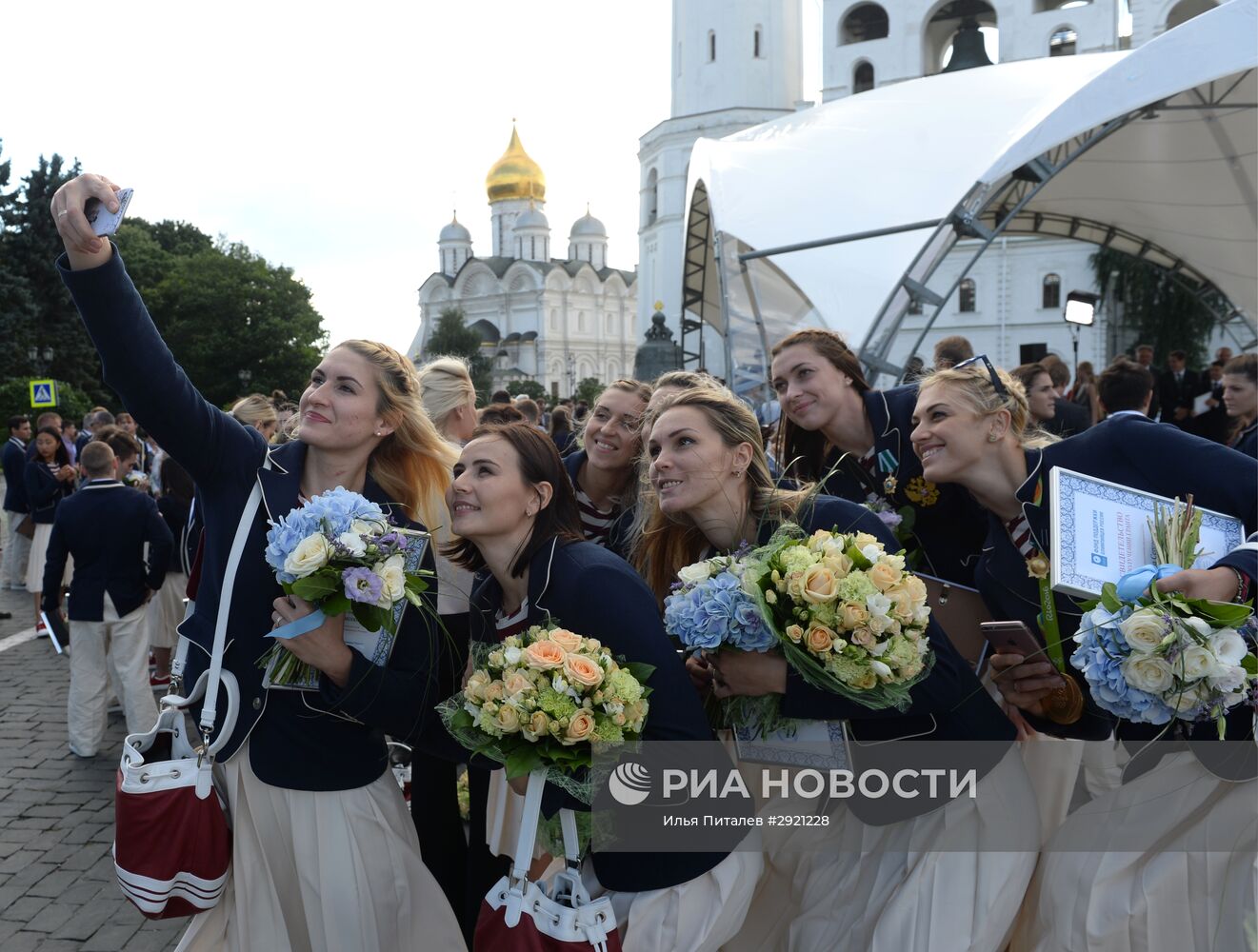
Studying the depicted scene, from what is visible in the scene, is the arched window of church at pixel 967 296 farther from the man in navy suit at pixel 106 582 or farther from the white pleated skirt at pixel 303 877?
the white pleated skirt at pixel 303 877

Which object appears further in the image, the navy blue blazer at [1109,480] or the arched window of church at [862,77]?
the arched window of church at [862,77]

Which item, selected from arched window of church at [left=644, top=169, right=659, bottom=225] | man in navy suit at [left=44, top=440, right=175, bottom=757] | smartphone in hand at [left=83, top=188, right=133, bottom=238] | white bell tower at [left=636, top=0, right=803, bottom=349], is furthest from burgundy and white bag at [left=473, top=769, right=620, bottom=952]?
arched window of church at [left=644, top=169, right=659, bottom=225]

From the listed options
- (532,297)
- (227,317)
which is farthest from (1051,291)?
(532,297)

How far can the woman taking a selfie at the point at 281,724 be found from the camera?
302cm

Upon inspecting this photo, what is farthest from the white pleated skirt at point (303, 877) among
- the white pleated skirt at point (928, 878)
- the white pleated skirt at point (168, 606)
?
the white pleated skirt at point (168, 606)

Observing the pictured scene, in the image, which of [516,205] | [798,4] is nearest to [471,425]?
[798,4]

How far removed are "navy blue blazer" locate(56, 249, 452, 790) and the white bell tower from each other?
6105cm

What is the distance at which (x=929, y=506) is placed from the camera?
14.0 ft

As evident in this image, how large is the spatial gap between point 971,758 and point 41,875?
4.38 metres

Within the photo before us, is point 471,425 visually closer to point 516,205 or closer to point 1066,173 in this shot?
point 1066,173

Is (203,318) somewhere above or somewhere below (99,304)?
above

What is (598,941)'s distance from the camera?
8.22 feet

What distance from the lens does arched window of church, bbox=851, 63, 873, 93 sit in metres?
56.6

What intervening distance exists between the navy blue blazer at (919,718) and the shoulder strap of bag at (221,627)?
5.18ft
